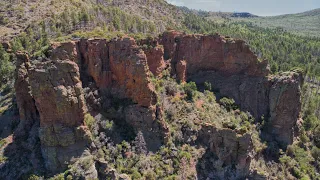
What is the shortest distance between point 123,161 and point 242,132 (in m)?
22.4

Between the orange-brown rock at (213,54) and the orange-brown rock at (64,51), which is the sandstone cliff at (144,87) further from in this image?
the orange-brown rock at (213,54)

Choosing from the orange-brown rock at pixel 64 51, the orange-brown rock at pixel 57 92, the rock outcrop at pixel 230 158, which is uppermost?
the orange-brown rock at pixel 64 51

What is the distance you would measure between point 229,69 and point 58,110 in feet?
151

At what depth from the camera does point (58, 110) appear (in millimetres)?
44000

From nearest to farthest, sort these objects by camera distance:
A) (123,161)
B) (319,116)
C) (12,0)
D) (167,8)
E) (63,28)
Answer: (123,161), (63,28), (319,116), (12,0), (167,8)

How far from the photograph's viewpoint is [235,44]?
72.8 metres

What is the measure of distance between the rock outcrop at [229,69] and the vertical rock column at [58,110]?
3121cm

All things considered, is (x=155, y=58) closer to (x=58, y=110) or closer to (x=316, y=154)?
(x=58, y=110)

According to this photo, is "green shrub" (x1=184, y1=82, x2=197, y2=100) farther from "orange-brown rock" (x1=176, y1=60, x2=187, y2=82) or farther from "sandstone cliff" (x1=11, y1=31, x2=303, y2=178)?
"sandstone cliff" (x1=11, y1=31, x2=303, y2=178)

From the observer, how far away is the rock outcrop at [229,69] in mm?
70438

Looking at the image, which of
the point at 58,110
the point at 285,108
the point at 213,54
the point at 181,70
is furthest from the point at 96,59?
the point at 285,108

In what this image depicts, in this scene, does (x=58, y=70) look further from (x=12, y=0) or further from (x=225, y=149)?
(x=12, y=0)

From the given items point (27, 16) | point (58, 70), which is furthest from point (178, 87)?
point (27, 16)

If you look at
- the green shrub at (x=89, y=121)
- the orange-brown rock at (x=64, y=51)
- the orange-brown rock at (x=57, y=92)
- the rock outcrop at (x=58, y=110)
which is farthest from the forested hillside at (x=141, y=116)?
the orange-brown rock at (x=57, y=92)
